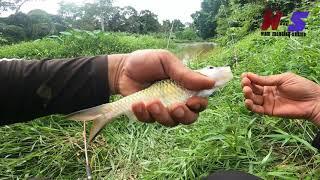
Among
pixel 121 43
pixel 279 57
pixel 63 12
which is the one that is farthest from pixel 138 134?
pixel 63 12

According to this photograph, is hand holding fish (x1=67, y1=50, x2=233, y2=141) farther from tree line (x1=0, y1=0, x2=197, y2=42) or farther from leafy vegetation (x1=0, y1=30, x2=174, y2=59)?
tree line (x1=0, y1=0, x2=197, y2=42)

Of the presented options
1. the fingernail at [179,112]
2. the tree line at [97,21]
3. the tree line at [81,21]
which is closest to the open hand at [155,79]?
the fingernail at [179,112]

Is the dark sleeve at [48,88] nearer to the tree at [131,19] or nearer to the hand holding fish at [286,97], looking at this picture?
the hand holding fish at [286,97]

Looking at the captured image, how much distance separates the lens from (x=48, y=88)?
7.11 feet

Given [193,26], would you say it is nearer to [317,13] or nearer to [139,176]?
[317,13]

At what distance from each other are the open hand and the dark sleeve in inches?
5.6

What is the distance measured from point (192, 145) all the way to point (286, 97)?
3.04ft

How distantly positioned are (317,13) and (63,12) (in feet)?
123

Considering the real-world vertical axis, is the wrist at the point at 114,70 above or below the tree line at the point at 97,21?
above

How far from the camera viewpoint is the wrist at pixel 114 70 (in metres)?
2.26

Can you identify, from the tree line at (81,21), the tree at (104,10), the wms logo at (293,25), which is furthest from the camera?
the tree at (104,10)

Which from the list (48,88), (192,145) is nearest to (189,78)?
(48,88)

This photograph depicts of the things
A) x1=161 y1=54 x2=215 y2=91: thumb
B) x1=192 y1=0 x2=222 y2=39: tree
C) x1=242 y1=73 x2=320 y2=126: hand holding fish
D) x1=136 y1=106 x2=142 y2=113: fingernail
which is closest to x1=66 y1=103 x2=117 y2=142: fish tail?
x1=136 y1=106 x2=142 y2=113: fingernail

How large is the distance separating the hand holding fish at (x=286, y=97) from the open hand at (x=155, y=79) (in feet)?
1.50
